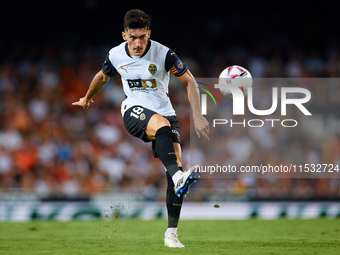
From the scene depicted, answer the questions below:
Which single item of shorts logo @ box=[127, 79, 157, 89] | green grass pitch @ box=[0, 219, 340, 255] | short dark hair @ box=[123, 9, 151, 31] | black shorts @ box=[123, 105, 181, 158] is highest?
short dark hair @ box=[123, 9, 151, 31]

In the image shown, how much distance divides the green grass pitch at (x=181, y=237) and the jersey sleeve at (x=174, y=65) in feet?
6.77

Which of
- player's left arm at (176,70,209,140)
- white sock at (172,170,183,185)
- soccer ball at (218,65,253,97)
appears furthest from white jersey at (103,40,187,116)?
soccer ball at (218,65,253,97)

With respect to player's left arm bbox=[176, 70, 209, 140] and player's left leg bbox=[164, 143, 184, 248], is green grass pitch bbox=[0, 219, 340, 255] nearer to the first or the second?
player's left leg bbox=[164, 143, 184, 248]

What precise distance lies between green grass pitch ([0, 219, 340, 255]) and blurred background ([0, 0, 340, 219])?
1.64 meters

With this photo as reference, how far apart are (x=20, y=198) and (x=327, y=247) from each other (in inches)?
275

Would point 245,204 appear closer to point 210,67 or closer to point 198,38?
point 210,67

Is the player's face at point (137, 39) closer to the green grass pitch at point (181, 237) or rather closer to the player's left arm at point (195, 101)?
the player's left arm at point (195, 101)

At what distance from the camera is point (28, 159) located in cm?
1267

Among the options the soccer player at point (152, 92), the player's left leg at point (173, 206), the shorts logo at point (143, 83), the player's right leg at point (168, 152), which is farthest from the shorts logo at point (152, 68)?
the player's left leg at point (173, 206)

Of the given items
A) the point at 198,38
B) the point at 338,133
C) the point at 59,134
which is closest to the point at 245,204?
the point at 338,133

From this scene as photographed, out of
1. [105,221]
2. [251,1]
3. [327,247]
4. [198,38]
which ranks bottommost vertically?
[105,221]

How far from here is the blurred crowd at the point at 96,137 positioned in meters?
12.1

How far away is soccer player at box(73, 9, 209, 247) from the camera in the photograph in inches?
219

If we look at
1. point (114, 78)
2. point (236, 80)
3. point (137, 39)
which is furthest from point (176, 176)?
point (114, 78)
